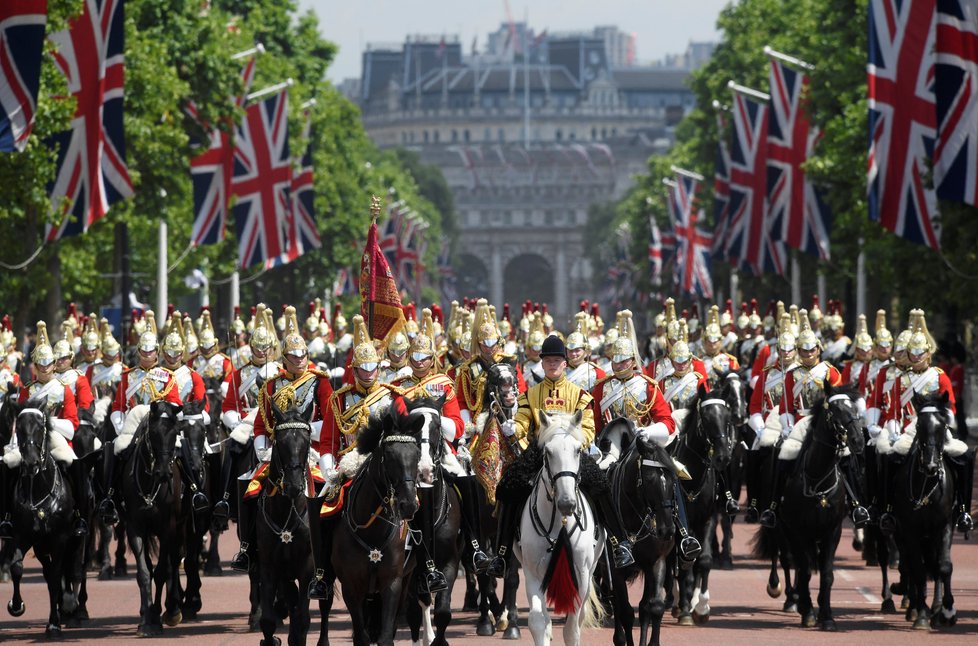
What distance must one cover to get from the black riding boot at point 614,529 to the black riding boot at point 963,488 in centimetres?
417

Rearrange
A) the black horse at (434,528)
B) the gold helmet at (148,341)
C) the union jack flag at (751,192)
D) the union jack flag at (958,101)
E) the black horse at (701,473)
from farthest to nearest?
the union jack flag at (751,192) < the union jack flag at (958,101) < the gold helmet at (148,341) < the black horse at (701,473) < the black horse at (434,528)

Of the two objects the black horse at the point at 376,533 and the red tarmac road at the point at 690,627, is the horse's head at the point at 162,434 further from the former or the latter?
A: the black horse at the point at 376,533

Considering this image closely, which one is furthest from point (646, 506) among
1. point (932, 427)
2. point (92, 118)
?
point (92, 118)

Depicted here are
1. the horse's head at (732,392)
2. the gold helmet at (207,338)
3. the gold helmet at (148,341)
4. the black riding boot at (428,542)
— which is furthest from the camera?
the gold helmet at (207,338)

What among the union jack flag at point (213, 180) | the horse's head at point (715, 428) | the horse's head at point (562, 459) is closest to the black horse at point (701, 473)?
the horse's head at point (715, 428)

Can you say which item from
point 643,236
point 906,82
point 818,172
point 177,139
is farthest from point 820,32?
point 643,236

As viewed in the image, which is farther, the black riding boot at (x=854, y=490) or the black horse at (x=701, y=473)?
the black riding boot at (x=854, y=490)

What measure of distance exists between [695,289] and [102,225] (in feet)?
96.5

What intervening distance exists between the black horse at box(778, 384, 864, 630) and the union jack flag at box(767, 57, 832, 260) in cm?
2718

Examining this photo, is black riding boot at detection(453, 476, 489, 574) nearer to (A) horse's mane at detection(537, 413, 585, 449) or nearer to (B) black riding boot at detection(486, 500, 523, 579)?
(B) black riding boot at detection(486, 500, 523, 579)

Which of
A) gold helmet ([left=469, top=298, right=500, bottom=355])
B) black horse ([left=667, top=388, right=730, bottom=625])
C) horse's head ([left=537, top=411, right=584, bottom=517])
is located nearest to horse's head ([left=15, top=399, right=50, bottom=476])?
gold helmet ([left=469, top=298, right=500, bottom=355])

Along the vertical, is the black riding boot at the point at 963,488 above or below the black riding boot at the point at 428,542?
above

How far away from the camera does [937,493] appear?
1816 centimetres

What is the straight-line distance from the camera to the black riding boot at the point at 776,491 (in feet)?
61.3
